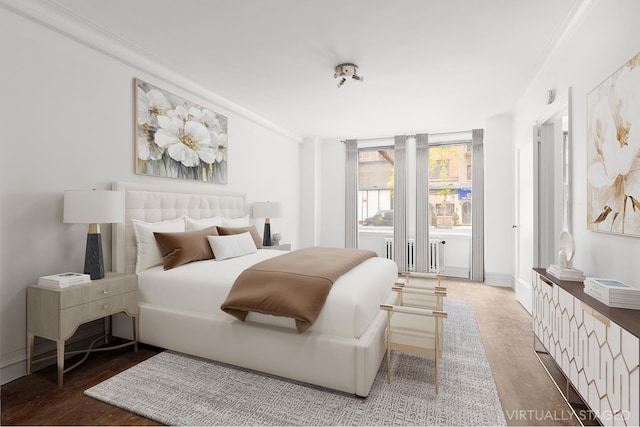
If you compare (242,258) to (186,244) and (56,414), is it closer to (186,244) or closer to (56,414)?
(186,244)

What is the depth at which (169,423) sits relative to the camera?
5.55 feet

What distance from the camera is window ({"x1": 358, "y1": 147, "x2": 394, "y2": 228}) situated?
20.5ft

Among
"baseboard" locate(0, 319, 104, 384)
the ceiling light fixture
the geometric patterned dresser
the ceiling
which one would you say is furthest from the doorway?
"baseboard" locate(0, 319, 104, 384)

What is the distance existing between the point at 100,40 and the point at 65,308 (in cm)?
213

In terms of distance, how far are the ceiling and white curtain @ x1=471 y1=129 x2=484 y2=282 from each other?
114 cm

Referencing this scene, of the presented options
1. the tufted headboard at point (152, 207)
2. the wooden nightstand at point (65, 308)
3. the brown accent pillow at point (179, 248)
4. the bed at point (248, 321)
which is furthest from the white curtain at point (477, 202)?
the wooden nightstand at point (65, 308)

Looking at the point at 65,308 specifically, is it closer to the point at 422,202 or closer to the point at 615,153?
the point at 615,153

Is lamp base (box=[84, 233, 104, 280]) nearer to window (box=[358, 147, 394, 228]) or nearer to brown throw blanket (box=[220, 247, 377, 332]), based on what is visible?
brown throw blanket (box=[220, 247, 377, 332])

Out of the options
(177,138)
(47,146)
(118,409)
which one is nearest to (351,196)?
(177,138)

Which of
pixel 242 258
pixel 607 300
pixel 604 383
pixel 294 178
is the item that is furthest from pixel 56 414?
pixel 294 178

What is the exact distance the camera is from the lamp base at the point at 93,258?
233cm

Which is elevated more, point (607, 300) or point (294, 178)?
point (294, 178)

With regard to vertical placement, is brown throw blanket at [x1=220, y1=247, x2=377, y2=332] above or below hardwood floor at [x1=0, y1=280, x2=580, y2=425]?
above

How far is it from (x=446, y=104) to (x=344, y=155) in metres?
2.43
